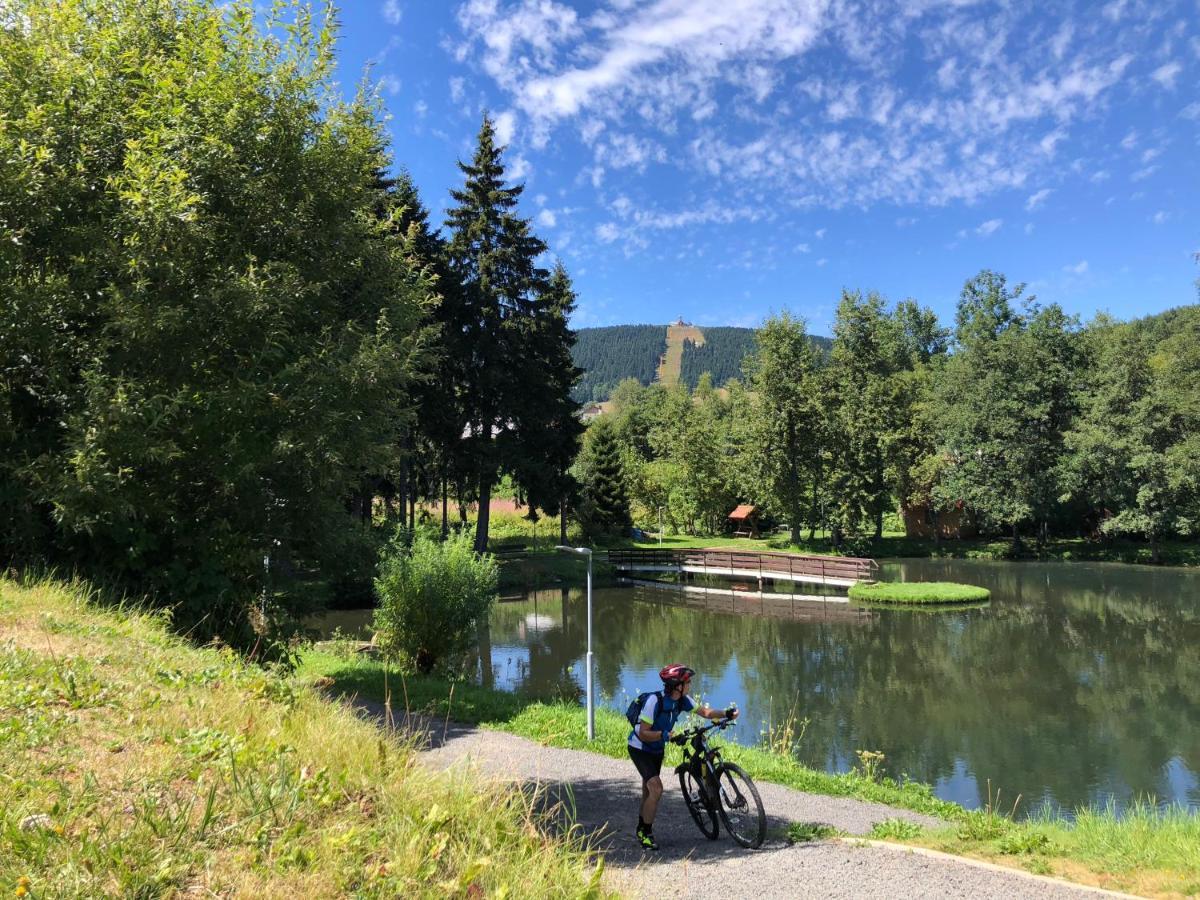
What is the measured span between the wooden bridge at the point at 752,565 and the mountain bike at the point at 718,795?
2699 centimetres

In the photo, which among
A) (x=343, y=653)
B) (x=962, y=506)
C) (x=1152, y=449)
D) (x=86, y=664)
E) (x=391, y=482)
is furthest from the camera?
(x=962, y=506)

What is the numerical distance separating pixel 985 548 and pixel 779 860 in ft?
147

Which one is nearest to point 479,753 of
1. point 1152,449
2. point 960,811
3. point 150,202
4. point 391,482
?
point 960,811

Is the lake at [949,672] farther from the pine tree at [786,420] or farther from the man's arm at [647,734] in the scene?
the pine tree at [786,420]

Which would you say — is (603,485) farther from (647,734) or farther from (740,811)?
(647,734)

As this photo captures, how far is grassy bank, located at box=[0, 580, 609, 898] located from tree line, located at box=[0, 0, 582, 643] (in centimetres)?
310

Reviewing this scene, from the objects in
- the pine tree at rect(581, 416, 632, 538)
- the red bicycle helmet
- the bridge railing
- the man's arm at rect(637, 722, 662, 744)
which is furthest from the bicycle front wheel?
the pine tree at rect(581, 416, 632, 538)

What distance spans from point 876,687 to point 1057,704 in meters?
3.63

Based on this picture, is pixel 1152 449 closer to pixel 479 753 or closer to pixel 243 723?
pixel 479 753

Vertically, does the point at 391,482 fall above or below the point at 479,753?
above

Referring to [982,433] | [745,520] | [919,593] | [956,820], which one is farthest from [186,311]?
[745,520]

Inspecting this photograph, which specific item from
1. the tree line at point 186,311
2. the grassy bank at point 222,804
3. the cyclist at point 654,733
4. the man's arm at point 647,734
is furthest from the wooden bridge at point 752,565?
the grassy bank at point 222,804

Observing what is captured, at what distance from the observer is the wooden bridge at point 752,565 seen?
105ft

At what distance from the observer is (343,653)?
647 inches
